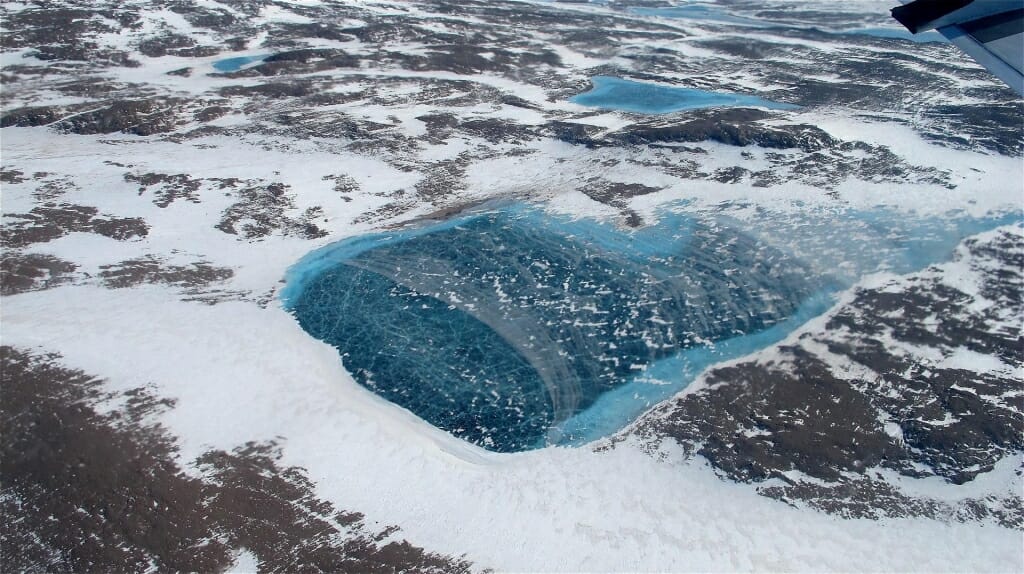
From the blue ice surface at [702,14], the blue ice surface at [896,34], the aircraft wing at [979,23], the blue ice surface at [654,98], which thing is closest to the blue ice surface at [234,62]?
the blue ice surface at [654,98]

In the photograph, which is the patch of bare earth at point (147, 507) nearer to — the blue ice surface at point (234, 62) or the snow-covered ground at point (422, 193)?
the snow-covered ground at point (422, 193)

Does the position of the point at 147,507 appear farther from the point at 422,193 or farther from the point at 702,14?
the point at 702,14

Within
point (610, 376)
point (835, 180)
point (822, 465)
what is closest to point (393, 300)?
point (610, 376)

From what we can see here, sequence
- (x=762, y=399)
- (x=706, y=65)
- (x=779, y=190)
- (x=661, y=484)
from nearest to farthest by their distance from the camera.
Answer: (x=661, y=484) < (x=762, y=399) < (x=779, y=190) < (x=706, y=65)

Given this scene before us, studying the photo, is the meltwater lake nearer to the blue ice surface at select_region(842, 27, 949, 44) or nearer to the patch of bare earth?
the patch of bare earth

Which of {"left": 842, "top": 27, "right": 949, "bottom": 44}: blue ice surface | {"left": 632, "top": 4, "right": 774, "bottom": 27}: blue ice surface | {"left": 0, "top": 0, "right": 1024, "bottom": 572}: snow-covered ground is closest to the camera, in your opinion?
{"left": 0, "top": 0, "right": 1024, "bottom": 572}: snow-covered ground

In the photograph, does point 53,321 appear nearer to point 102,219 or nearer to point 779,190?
point 102,219

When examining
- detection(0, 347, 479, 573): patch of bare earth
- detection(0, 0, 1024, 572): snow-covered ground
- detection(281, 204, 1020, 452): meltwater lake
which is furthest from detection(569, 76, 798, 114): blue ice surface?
detection(0, 347, 479, 573): patch of bare earth
